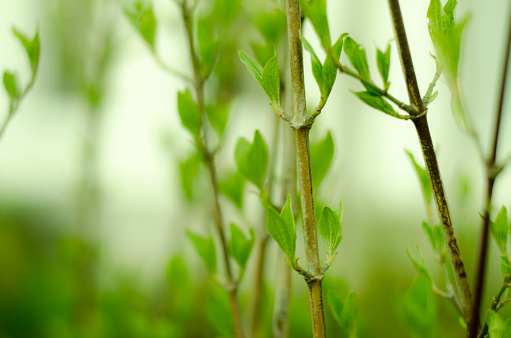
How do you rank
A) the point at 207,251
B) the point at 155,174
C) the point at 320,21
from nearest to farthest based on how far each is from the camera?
1. the point at 320,21
2. the point at 207,251
3. the point at 155,174

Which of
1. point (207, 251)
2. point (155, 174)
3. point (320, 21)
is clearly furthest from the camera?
point (155, 174)

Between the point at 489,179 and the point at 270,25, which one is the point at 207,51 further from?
the point at 489,179

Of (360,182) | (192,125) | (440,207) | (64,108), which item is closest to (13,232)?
(64,108)

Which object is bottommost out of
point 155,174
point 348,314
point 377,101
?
point 348,314

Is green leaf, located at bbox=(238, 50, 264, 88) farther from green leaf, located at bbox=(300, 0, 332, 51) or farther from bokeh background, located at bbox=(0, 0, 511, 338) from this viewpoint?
bokeh background, located at bbox=(0, 0, 511, 338)

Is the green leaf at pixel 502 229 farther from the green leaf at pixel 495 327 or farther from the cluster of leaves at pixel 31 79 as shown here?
the cluster of leaves at pixel 31 79

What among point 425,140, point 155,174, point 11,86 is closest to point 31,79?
point 11,86

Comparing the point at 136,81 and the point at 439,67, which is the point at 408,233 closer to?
the point at 136,81

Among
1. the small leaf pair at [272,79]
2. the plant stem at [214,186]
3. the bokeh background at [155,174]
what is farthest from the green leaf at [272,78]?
the bokeh background at [155,174]
